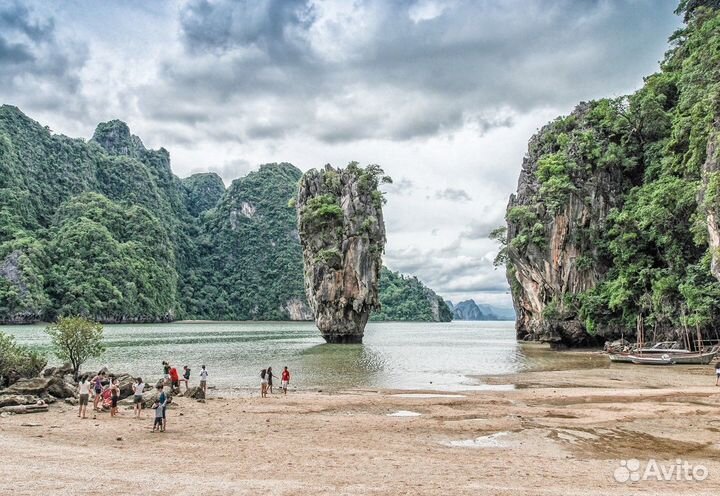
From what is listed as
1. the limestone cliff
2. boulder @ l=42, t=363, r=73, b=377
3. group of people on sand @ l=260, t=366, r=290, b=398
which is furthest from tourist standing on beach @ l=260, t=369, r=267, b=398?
the limestone cliff

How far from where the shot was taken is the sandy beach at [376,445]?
30.6ft

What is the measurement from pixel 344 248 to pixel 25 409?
137ft

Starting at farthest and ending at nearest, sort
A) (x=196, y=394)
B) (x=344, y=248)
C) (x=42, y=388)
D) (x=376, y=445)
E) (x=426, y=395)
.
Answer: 1. (x=344, y=248)
2. (x=426, y=395)
3. (x=196, y=394)
4. (x=42, y=388)
5. (x=376, y=445)

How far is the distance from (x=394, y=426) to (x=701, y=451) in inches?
306

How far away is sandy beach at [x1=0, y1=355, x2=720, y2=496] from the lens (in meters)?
9.31

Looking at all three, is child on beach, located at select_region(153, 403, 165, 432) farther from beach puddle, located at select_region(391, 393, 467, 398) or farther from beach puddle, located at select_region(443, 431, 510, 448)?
beach puddle, located at select_region(391, 393, 467, 398)

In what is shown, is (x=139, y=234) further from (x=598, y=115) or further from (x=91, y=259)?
(x=598, y=115)

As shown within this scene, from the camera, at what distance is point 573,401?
19.5 m

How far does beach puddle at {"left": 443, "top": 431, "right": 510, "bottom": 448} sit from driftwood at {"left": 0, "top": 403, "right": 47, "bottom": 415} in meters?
13.6

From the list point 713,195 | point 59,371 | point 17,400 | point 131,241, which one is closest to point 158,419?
point 17,400

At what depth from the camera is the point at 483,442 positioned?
43.6 ft

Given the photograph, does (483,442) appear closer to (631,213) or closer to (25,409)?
(25,409)

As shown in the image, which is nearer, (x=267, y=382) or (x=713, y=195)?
(x=267, y=382)

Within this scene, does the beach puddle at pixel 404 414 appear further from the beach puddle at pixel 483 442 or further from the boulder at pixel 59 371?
the boulder at pixel 59 371
